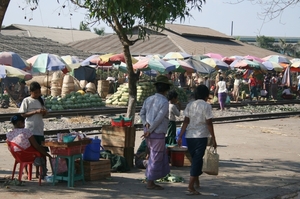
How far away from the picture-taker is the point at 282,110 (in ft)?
101

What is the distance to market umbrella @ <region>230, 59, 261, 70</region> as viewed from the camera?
36.3m

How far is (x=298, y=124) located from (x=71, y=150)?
1650 cm

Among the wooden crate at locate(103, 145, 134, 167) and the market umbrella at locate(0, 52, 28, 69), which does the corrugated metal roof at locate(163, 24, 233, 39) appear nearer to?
the market umbrella at locate(0, 52, 28, 69)

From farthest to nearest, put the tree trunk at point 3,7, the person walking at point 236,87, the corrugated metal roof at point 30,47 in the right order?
1. the corrugated metal roof at point 30,47
2. the person walking at point 236,87
3. the tree trunk at point 3,7

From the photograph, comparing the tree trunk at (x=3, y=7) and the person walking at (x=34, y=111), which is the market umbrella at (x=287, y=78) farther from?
the tree trunk at (x=3, y=7)

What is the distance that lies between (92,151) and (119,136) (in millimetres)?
1235

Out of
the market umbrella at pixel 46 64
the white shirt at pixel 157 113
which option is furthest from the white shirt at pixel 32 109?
the market umbrella at pixel 46 64

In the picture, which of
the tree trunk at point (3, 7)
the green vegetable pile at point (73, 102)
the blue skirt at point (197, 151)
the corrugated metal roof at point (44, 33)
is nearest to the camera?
the tree trunk at point (3, 7)

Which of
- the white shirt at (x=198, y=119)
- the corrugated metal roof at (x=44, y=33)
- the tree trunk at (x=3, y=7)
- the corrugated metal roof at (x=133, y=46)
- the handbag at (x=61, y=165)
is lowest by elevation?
the handbag at (x=61, y=165)

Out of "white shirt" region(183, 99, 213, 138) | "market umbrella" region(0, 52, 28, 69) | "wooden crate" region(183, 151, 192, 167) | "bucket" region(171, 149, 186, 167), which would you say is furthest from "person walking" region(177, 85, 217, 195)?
"market umbrella" region(0, 52, 28, 69)

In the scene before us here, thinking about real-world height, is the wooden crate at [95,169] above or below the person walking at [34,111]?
below

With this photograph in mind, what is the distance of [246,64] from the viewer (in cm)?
3628

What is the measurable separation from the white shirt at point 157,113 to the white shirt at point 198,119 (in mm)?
390

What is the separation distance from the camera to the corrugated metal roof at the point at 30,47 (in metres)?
39.8
